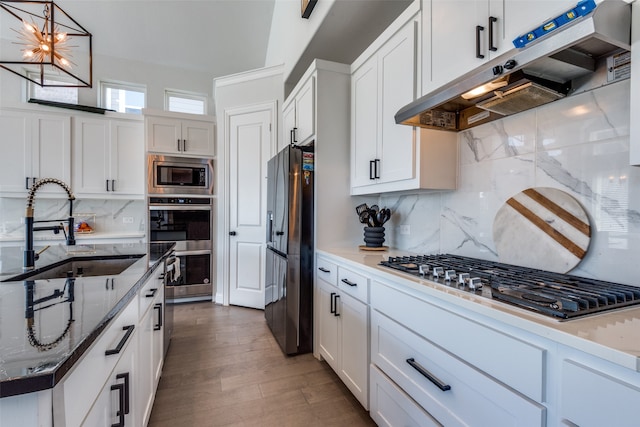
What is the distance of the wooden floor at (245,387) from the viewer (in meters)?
1.71

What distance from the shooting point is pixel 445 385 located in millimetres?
1080

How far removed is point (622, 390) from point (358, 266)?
117cm

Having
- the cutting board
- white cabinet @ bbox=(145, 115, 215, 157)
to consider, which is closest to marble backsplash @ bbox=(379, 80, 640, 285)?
the cutting board

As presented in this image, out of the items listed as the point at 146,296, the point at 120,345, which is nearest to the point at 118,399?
the point at 120,345

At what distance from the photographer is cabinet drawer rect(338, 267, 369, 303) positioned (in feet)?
5.46

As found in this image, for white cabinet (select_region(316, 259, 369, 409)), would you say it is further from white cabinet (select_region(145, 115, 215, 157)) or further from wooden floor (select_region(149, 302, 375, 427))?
white cabinet (select_region(145, 115, 215, 157))

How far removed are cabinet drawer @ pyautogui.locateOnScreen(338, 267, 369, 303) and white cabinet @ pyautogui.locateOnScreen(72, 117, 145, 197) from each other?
10.5 feet

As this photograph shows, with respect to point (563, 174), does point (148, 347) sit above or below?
below

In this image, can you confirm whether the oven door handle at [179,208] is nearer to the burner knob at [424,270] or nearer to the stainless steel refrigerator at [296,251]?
the stainless steel refrigerator at [296,251]

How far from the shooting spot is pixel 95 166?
3.72 metres

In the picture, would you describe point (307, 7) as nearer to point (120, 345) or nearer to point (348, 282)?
point (348, 282)

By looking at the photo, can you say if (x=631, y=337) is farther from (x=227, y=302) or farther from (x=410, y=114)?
(x=227, y=302)

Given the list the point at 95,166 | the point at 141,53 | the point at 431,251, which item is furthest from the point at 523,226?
the point at 141,53

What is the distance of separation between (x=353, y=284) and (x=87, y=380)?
4.24ft
